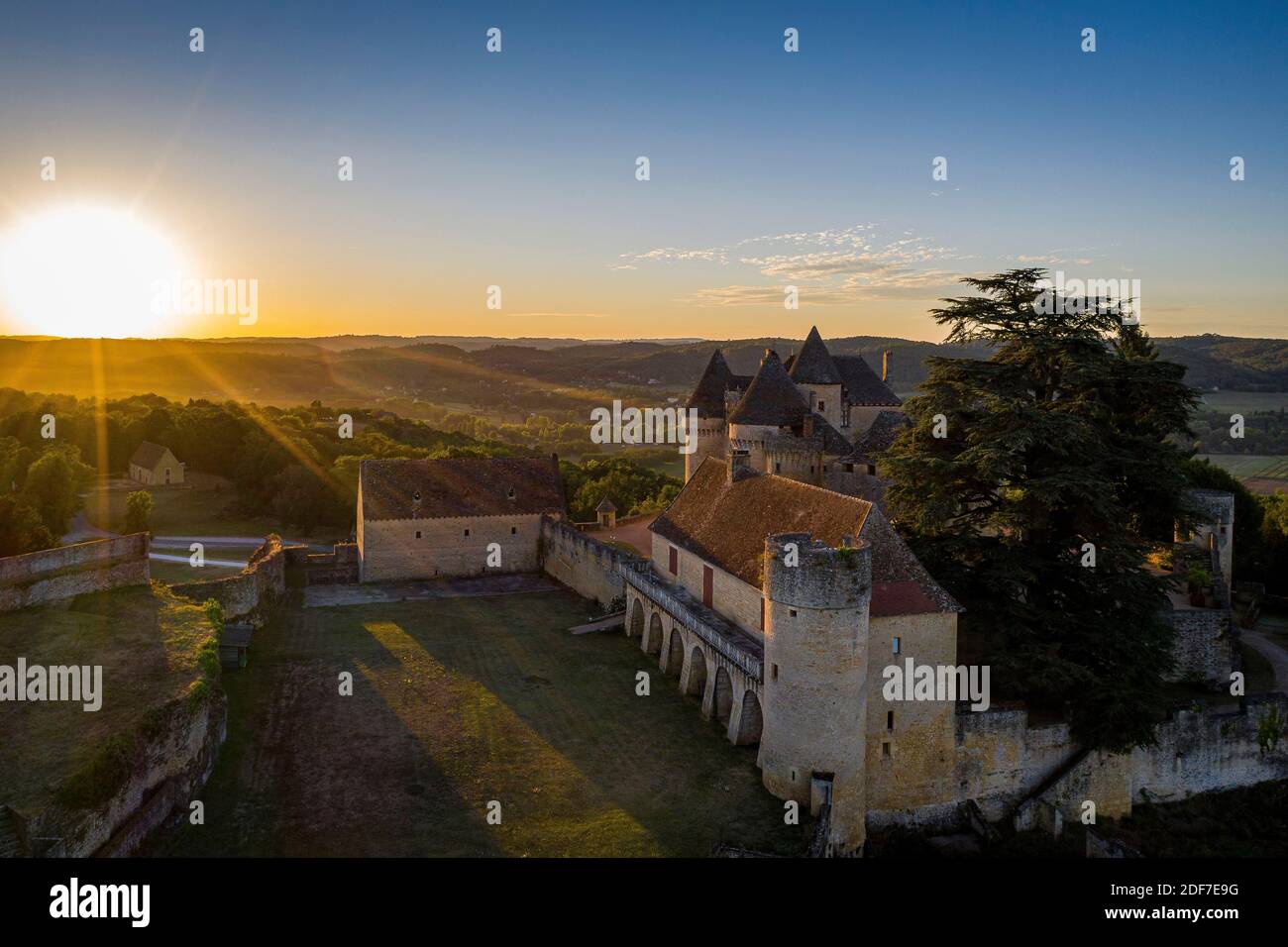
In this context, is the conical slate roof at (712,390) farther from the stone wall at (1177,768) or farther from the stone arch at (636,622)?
the stone wall at (1177,768)

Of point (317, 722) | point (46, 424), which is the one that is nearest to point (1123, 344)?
point (317, 722)

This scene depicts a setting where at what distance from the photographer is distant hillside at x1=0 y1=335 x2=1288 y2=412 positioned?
4348 inches

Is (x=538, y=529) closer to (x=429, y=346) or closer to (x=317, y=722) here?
(x=317, y=722)

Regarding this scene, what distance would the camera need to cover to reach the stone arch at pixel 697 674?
26000mm

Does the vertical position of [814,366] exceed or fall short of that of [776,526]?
it exceeds it

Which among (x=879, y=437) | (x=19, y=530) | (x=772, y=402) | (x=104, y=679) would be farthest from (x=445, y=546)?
(x=879, y=437)

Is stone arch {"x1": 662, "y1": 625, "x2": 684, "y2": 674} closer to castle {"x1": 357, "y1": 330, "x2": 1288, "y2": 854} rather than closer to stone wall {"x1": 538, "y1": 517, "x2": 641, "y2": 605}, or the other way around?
castle {"x1": 357, "y1": 330, "x2": 1288, "y2": 854}

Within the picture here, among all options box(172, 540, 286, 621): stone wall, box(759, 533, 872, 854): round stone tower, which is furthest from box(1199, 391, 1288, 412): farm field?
box(172, 540, 286, 621): stone wall

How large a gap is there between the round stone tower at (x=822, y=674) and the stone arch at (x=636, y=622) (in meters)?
12.1

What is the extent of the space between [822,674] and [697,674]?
7.33m

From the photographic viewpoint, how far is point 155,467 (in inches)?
2453

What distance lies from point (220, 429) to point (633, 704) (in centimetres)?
5316

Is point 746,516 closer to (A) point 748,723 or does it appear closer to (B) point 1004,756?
(A) point 748,723
